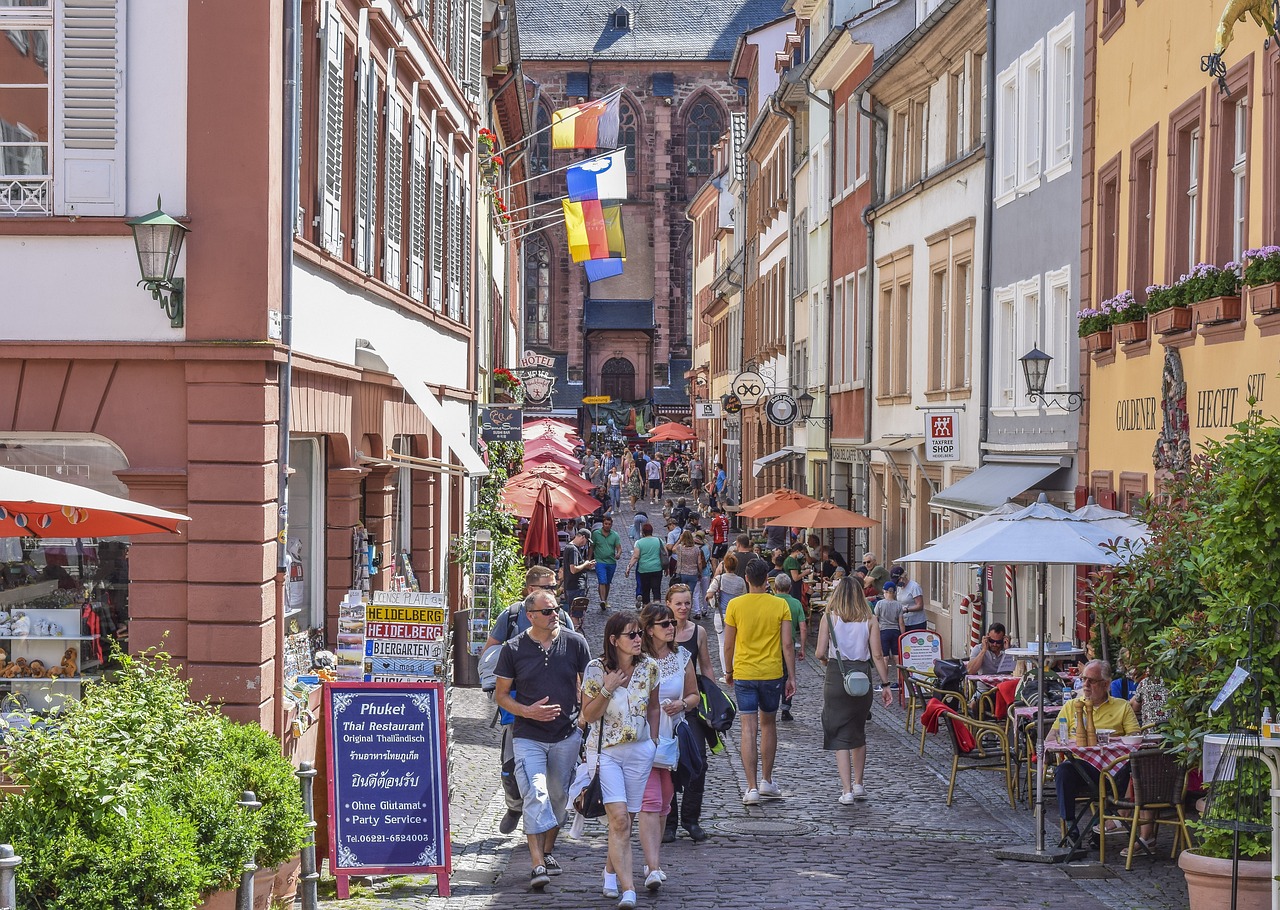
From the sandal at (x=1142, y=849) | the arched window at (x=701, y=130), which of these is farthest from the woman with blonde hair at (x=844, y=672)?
the arched window at (x=701, y=130)

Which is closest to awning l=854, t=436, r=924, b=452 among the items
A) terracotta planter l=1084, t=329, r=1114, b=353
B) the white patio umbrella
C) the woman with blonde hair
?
terracotta planter l=1084, t=329, r=1114, b=353

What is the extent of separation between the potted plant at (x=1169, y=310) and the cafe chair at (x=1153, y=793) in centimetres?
488

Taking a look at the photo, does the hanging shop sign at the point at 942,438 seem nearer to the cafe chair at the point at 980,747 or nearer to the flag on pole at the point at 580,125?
the cafe chair at the point at 980,747

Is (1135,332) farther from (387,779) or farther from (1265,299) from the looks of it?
(387,779)

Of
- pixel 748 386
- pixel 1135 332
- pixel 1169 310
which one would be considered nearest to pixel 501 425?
pixel 1135 332

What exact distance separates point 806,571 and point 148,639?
16598 mm

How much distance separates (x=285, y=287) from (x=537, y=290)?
74.6m

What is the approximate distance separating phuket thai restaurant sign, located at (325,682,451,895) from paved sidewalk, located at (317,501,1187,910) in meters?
0.23

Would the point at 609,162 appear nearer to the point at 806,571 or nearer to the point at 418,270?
the point at 806,571

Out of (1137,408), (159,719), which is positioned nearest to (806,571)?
(1137,408)

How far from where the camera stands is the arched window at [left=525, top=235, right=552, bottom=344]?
8581 cm

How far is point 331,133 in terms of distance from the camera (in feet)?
46.4

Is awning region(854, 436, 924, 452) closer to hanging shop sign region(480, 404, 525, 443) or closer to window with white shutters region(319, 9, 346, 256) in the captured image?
hanging shop sign region(480, 404, 525, 443)

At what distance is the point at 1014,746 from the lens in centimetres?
1347
